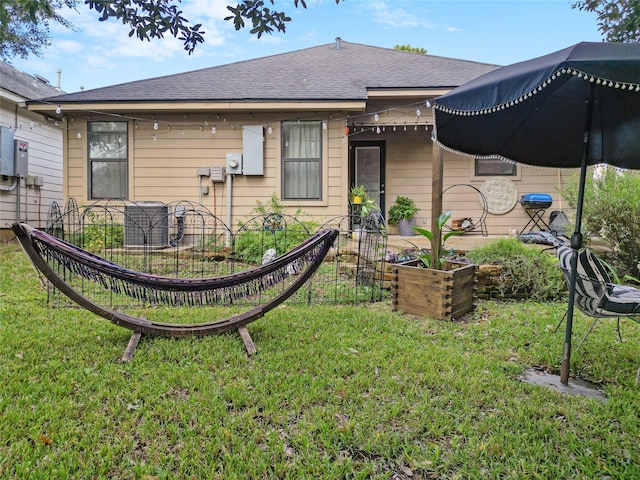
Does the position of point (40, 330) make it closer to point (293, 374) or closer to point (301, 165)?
point (293, 374)

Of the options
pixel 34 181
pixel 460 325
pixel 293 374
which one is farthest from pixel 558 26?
pixel 34 181

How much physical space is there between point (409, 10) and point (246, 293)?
770 centimetres

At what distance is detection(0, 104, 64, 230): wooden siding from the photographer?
902 centimetres

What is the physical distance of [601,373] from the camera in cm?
261

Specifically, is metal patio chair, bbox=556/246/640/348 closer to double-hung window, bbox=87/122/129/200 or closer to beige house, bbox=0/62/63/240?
double-hung window, bbox=87/122/129/200

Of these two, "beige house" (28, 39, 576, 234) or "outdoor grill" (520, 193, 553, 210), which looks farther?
"outdoor grill" (520, 193, 553, 210)

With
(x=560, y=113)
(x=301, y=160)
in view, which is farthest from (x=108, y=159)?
(x=560, y=113)

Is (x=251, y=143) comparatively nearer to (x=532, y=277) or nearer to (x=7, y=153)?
(x=532, y=277)

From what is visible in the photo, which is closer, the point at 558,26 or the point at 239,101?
the point at 239,101

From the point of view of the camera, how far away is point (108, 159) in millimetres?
7688

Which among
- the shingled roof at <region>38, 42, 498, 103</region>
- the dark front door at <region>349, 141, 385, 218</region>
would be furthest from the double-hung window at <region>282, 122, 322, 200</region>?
the dark front door at <region>349, 141, 385, 218</region>

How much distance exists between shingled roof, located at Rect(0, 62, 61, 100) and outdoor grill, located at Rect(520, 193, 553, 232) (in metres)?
11.6

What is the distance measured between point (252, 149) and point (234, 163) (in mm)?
446

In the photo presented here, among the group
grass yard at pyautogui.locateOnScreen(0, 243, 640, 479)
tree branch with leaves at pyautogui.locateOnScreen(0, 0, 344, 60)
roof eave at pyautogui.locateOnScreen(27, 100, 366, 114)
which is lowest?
grass yard at pyautogui.locateOnScreen(0, 243, 640, 479)
